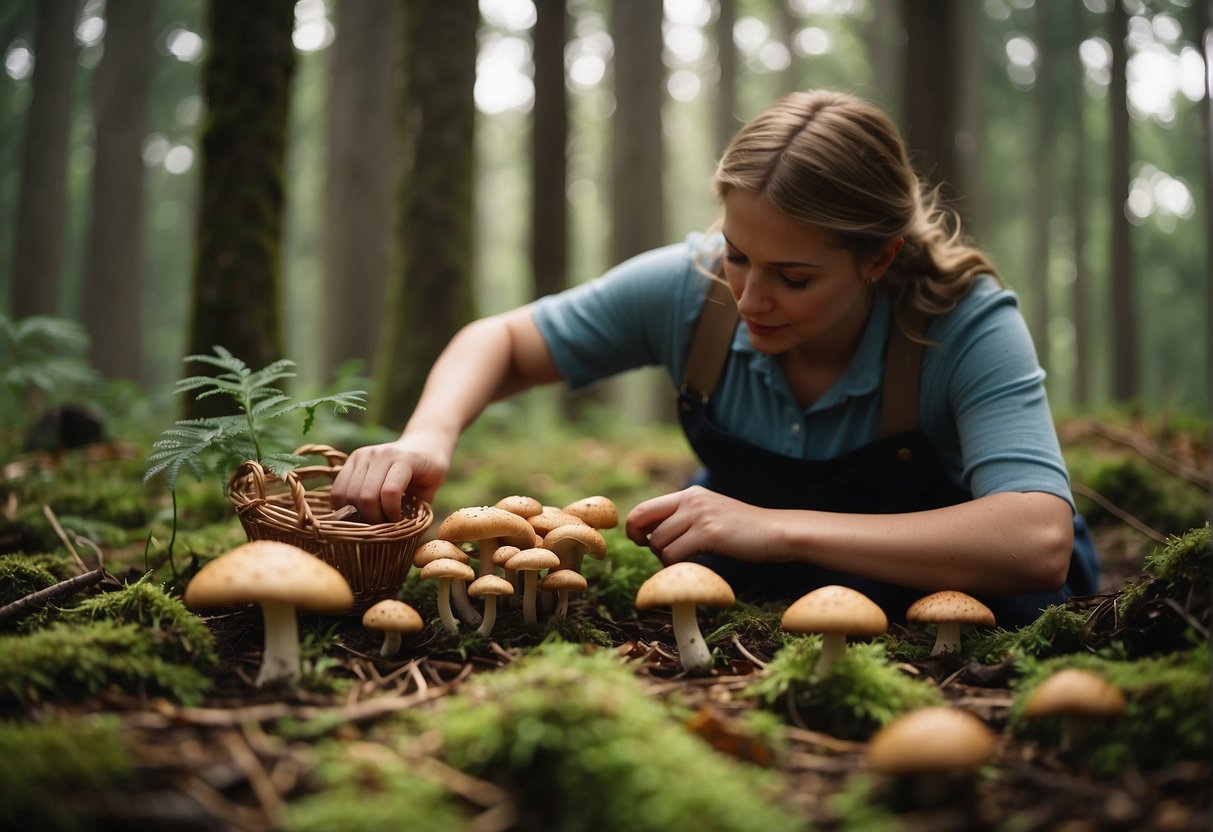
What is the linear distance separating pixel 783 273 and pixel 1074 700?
175 cm

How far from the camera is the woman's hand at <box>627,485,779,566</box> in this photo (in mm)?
2758

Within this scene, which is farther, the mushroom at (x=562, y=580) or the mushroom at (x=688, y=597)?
the mushroom at (x=562, y=580)

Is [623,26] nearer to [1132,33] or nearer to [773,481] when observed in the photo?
[773,481]

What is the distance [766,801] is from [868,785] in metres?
0.25

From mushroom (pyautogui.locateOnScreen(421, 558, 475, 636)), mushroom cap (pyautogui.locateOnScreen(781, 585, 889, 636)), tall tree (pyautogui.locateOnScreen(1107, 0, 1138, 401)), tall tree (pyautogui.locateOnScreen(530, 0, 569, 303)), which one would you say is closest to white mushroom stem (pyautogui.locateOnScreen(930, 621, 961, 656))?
mushroom cap (pyautogui.locateOnScreen(781, 585, 889, 636))

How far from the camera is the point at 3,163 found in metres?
19.0

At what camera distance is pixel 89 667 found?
2100 millimetres

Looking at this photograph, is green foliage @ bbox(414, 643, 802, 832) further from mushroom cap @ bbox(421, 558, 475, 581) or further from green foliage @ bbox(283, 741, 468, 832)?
mushroom cap @ bbox(421, 558, 475, 581)

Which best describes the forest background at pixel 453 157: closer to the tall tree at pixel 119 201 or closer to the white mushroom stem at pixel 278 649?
the tall tree at pixel 119 201

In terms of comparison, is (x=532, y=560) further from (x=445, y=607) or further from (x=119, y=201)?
(x=119, y=201)

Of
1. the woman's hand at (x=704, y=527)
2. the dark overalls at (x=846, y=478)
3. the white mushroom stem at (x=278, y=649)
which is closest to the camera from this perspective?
the white mushroom stem at (x=278, y=649)

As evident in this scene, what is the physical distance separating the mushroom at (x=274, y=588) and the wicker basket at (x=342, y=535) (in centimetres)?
38

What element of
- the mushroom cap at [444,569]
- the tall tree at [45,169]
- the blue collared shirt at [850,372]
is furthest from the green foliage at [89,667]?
the tall tree at [45,169]

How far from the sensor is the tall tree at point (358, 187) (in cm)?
1264
